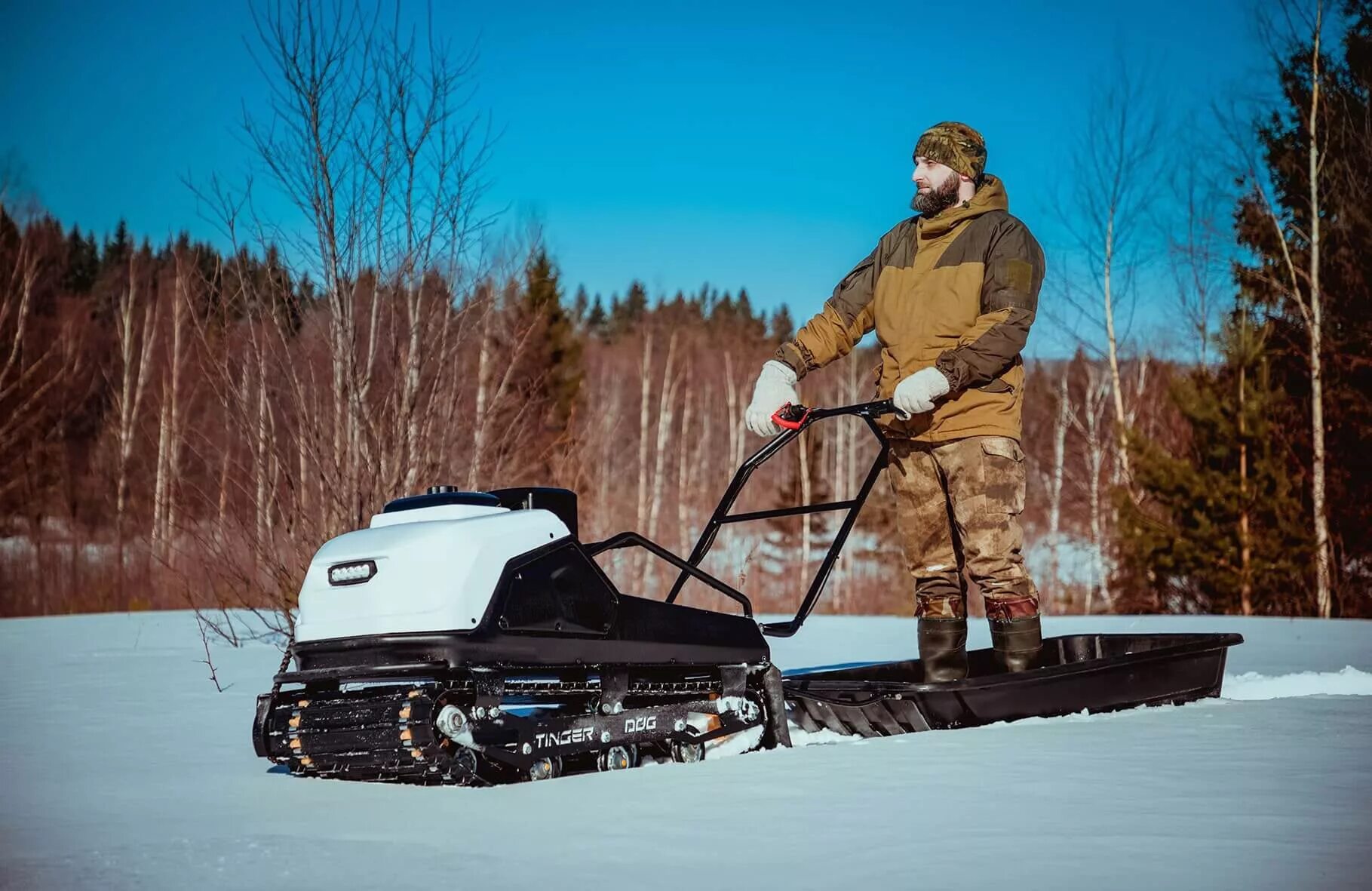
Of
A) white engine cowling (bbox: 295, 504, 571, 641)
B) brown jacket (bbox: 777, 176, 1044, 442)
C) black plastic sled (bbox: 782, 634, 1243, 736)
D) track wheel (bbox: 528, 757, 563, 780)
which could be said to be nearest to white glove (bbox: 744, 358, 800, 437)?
brown jacket (bbox: 777, 176, 1044, 442)

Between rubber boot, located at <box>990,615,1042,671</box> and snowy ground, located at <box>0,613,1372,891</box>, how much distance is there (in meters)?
0.32

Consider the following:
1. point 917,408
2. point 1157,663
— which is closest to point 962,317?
point 917,408

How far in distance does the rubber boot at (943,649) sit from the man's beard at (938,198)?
146cm

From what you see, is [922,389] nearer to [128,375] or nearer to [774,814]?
[774,814]

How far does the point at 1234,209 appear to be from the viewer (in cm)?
1528

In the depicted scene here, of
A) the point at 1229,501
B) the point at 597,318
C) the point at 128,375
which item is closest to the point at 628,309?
the point at 597,318

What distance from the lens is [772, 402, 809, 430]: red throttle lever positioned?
13.0 feet

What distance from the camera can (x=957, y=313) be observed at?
4.11 m

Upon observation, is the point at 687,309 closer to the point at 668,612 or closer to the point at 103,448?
the point at 103,448

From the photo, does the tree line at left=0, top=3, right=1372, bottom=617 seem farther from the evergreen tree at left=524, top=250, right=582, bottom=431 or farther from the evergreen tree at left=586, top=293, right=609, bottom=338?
the evergreen tree at left=586, top=293, right=609, bottom=338

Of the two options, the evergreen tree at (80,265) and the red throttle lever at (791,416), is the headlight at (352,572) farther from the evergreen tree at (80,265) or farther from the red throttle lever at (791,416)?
the evergreen tree at (80,265)

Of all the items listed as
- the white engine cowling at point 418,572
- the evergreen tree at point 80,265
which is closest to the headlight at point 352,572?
the white engine cowling at point 418,572

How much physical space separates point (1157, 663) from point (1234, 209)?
12955 millimetres

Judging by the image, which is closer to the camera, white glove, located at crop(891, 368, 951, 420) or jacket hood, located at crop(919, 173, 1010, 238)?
white glove, located at crop(891, 368, 951, 420)
